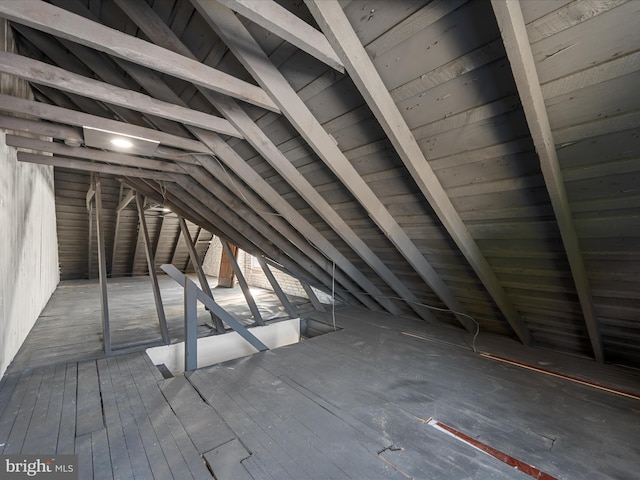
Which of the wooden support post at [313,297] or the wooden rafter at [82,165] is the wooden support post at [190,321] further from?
the wooden support post at [313,297]

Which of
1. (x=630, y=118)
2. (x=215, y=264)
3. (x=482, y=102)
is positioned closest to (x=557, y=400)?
(x=630, y=118)

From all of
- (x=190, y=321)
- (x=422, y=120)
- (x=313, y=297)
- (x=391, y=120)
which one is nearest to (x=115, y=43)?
(x=391, y=120)

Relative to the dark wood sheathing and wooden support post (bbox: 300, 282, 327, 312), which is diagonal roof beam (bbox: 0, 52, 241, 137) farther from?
the dark wood sheathing

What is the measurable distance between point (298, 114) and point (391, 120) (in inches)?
24.4

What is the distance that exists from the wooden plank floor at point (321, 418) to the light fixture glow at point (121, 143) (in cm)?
205

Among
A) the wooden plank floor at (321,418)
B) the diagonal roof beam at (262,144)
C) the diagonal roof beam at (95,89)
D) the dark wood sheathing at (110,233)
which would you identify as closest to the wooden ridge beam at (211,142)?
the diagonal roof beam at (262,144)

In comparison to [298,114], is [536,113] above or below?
below

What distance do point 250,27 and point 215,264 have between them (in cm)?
861

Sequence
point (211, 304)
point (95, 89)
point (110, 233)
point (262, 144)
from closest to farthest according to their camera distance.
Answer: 1. point (95, 89)
2. point (262, 144)
3. point (211, 304)
4. point (110, 233)

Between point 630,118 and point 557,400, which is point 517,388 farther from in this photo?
point 630,118

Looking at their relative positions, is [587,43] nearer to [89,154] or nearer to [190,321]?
[190,321]

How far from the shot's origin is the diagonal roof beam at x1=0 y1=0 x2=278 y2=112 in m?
1.27

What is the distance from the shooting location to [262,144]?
240 centimetres

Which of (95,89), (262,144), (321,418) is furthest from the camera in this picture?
(262,144)
